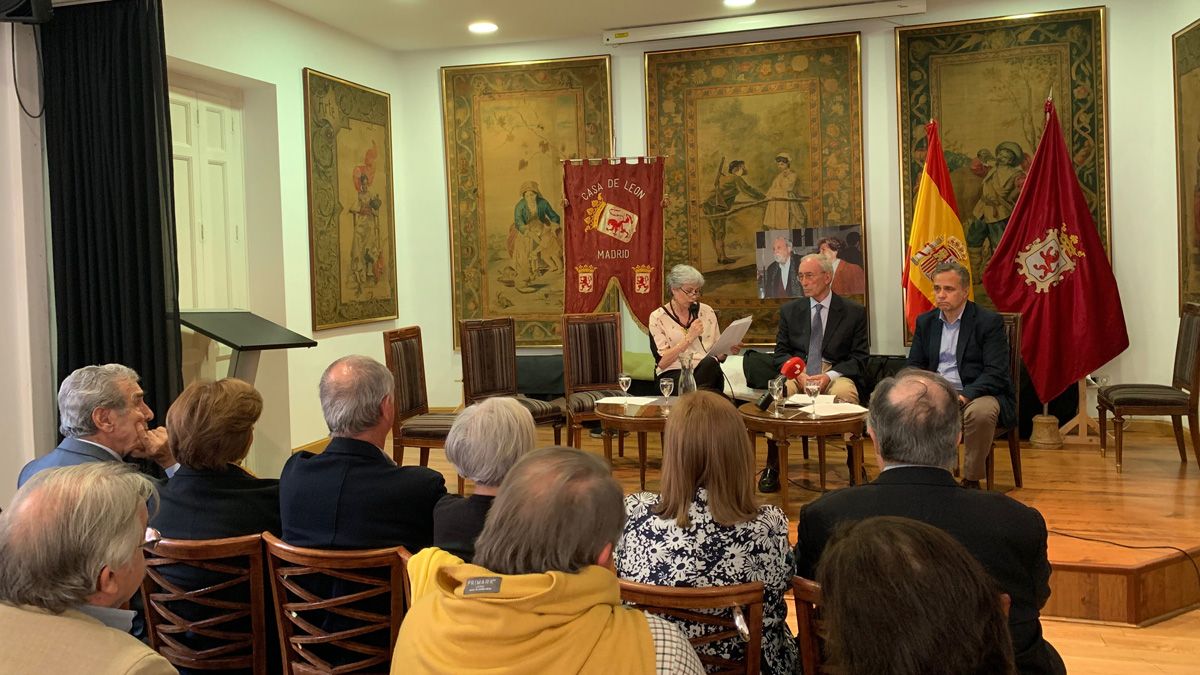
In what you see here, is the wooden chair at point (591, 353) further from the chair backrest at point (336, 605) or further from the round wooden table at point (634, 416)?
the chair backrest at point (336, 605)

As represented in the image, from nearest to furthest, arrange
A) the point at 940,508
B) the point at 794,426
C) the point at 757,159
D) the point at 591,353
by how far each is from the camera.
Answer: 1. the point at 940,508
2. the point at 794,426
3. the point at 591,353
4. the point at 757,159

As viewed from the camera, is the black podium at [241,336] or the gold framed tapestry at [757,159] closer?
the black podium at [241,336]

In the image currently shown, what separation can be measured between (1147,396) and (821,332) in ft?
6.13

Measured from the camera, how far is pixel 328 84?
7293mm

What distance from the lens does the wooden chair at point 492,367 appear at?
602cm

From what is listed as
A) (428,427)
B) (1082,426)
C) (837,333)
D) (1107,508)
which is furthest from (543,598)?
(1082,426)

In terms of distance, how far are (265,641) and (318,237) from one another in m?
4.98

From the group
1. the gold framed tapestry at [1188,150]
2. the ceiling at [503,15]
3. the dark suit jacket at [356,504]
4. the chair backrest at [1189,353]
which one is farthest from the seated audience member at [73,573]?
the gold framed tapestry at [1188,150]

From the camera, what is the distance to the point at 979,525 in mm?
2086

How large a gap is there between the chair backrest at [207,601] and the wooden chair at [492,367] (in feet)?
11.2

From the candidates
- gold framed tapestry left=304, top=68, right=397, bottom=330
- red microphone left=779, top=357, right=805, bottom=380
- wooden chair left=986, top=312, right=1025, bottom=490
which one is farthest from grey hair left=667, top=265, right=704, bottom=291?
gold framed tapestry left=304, top=68, right=397, bottom=330

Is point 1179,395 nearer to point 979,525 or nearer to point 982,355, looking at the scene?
point 982,355

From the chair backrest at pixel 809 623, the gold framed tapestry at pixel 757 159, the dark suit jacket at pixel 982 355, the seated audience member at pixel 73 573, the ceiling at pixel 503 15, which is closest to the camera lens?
the seated audience member at pixel 73 573

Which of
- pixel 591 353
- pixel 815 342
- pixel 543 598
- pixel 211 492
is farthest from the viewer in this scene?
pixel 591 353
